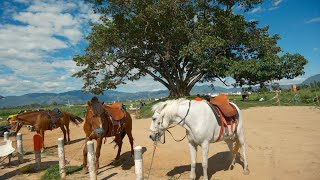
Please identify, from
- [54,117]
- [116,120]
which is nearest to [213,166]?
[116,120]

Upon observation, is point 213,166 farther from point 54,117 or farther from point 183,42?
point 183,42

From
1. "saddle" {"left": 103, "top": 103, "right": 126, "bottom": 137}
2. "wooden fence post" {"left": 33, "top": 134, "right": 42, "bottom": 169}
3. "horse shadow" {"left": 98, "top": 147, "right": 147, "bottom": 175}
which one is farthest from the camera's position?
"wooden fence post" {"left": 33, "top": 134, "right": 42, "bottom": 169}

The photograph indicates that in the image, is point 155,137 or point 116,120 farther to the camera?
point 116,120

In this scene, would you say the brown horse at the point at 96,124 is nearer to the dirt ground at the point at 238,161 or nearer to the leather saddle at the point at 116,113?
the leather saddle at the point at 116,113

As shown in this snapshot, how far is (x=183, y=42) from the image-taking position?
1064 inches

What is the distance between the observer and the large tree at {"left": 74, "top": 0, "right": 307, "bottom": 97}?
22922 mm

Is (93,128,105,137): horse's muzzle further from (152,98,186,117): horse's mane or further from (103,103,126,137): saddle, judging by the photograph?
(152,98,186,117): horse's mane

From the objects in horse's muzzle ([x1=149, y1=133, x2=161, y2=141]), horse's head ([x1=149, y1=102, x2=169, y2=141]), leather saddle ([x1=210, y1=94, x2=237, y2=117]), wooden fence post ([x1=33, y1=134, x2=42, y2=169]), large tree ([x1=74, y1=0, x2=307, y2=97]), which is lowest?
wooden fence post ([x1=33, y1=134, x2=42, y2=169])

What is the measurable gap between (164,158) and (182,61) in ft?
70.8

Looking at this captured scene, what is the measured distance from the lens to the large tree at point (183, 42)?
22.9m

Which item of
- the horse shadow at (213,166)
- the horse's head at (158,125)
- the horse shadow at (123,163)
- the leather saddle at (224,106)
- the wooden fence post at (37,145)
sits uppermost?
the leather saddle at (224,106)

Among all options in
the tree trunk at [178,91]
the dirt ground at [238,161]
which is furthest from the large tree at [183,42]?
the dirt ground at [238,161]

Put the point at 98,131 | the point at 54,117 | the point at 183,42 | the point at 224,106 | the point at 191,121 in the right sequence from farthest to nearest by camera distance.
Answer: the point at 183,42 < the point at 54,117 < the point at 98,131 < the point at 224,106 < the point at 191,121

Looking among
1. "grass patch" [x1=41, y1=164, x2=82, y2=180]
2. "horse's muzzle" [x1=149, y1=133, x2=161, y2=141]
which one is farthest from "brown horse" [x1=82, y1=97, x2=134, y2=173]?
"horse's muzzle" [x1=149, y1=133, x2=161, y2=141]
